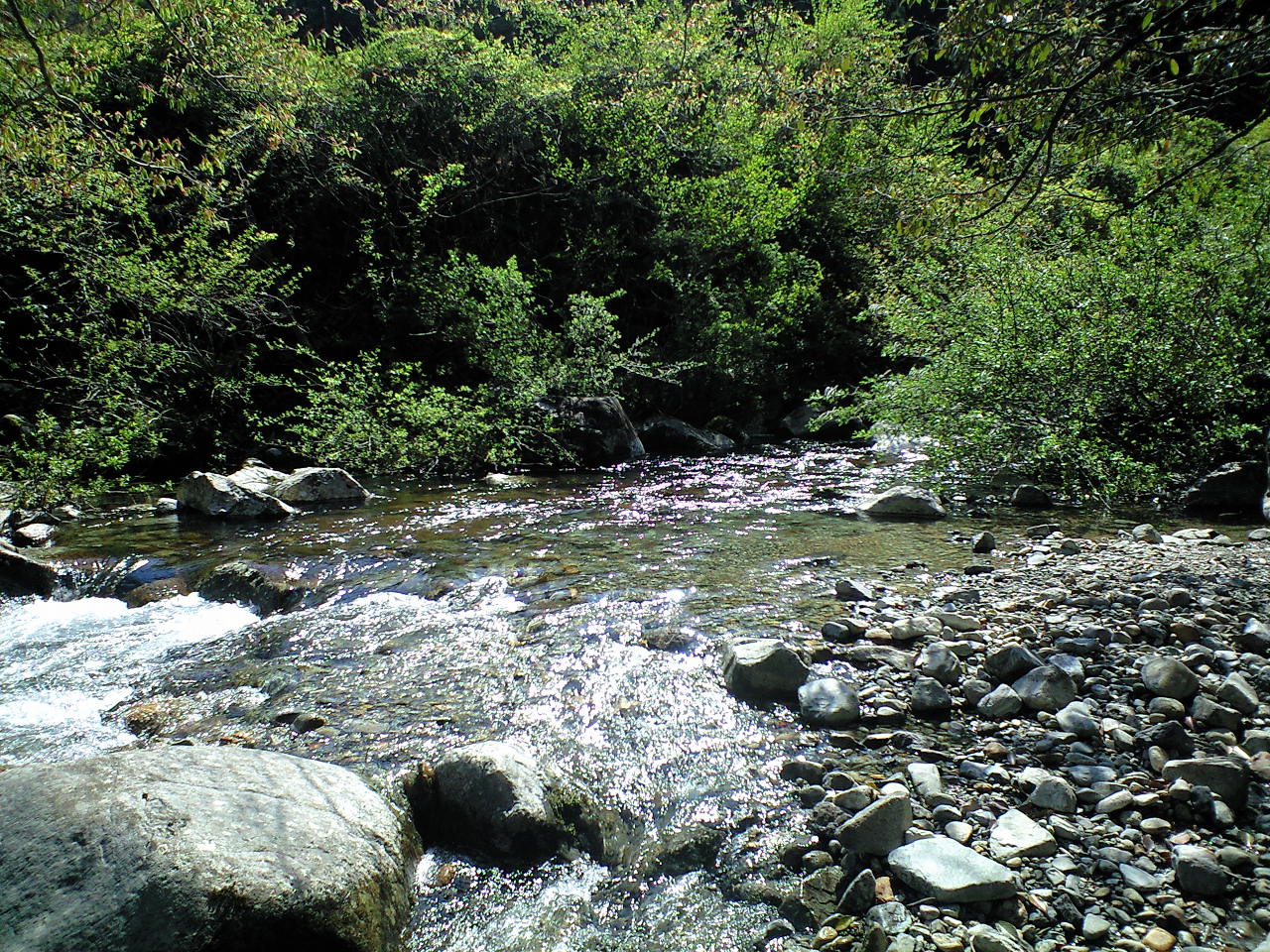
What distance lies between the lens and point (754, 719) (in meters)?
3.58

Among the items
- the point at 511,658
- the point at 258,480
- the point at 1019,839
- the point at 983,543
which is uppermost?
the point at 258,480

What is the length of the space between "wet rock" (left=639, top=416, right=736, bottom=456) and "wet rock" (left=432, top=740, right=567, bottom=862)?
11.9m

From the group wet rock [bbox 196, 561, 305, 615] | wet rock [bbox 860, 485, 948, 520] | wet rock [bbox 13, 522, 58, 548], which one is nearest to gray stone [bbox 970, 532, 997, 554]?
wet rock [bbox 860, 485, 948, 520]

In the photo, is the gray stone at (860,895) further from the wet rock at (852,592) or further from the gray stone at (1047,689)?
the wet rock at (852,592)

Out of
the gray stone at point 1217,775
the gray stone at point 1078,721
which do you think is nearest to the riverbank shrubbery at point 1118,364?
the gray stone at point 1078,721

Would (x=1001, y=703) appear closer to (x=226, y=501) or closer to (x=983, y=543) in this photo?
(x=983, y=543)

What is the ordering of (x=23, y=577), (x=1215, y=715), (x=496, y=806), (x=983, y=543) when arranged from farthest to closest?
(x=983, y=543), (x=23, y=577), (x=1215, y=715), (x=496, y=806)

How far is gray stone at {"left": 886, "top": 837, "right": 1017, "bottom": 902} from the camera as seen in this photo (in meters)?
2.27

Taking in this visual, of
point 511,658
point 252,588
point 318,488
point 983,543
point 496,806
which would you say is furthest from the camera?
point 318,488

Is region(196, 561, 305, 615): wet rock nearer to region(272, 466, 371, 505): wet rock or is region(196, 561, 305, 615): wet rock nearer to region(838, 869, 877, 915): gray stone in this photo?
region(272, 466, 371, 505): wet rock

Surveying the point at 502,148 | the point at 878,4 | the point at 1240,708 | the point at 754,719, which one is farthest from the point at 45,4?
the point at 878,4

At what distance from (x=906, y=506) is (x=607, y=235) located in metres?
11.0

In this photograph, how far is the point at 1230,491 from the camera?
739 cm

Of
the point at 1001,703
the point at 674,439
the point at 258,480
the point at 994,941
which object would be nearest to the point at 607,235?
the point at 674,439
